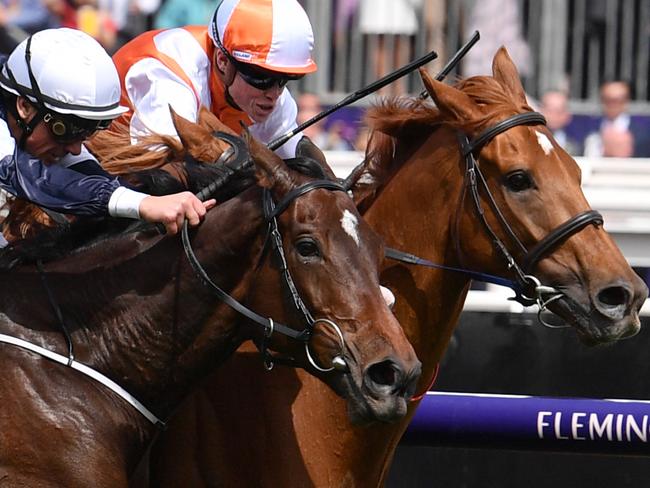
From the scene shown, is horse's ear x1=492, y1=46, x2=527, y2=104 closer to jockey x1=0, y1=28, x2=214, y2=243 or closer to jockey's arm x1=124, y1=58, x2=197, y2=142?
jockey's arm x1=124, y1=58, x2=197, y2=142

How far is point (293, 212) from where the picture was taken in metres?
3.90

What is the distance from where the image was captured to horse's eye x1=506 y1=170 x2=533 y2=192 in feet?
15.0

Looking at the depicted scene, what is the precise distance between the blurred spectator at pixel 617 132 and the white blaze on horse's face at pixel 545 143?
3907mm

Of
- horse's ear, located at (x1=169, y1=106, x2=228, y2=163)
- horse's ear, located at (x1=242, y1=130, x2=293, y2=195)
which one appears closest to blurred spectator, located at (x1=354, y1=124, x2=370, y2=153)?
horse's ear, located at (x1=169, y1=106, x2=228, y2=163)

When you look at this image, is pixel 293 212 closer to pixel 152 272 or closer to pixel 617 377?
pixel 152 272

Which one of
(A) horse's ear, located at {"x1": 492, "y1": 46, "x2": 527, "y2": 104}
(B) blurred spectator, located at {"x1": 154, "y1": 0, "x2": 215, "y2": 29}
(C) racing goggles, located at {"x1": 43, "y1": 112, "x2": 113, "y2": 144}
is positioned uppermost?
(C) racing goggles, located at {"x1": 43, "y1": 112, "x2": 113, "y2": 144}

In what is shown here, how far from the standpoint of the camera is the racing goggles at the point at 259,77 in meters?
4.73

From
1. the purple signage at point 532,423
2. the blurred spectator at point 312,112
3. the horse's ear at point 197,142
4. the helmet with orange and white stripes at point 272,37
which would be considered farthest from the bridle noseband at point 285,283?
the blurred spectator at point 312,112

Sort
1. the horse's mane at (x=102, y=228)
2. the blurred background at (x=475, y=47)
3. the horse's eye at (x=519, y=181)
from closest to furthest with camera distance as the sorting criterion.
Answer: the horse's mane at (x=102, y=228) < the horse's eye at (x=519, y=181) < the blurred background at (x=475, y=47)

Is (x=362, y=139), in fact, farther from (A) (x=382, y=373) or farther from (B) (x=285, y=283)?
(A) (x=382, y=373)

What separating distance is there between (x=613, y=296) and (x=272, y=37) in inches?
53.2

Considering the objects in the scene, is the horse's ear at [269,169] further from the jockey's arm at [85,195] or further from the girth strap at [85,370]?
the girth strap at [85,370]

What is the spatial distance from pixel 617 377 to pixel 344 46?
12.4ft

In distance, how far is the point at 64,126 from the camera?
4047 millimetres
